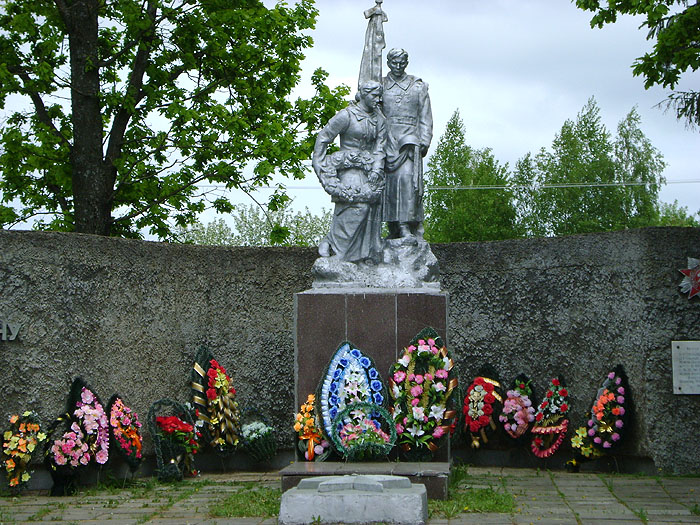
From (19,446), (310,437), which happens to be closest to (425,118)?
(310,437)

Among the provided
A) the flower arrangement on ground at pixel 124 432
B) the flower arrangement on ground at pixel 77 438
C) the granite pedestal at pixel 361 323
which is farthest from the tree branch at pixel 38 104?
the granite pedestal at pixel 361 323

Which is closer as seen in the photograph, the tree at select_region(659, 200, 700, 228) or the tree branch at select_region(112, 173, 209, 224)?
the tree branch at select_region(112, 173, 209, 224)

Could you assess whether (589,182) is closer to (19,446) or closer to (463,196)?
(463,196)

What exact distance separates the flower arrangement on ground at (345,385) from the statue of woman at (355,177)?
3.38ft

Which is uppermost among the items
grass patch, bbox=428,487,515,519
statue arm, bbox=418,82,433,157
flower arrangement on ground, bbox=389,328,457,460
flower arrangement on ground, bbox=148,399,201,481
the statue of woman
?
statue arm, bbox=418,82,433,157

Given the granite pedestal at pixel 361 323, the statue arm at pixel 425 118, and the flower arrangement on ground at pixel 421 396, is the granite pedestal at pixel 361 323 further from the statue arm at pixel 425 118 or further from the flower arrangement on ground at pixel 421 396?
the statue arm at pixel 425 118

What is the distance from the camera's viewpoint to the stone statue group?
348 inches

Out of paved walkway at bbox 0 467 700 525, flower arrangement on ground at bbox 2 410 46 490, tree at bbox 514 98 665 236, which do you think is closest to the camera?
paved walkway at bbox 0 467 700 525

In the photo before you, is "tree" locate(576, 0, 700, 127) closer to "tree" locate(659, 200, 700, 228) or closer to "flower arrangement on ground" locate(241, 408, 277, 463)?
"flower arrangement on ground" locate(241, 408, 277, 463)

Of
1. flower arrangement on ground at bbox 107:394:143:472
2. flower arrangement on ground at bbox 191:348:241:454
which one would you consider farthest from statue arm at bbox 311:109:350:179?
flower arrangement on ground at bbox 107:394:143:472

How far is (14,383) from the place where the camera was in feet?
28.4

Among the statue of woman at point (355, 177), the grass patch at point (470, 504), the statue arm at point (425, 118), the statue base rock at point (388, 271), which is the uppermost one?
the statue arm at point (425, 118)

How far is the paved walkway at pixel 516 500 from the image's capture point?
681 centimetres

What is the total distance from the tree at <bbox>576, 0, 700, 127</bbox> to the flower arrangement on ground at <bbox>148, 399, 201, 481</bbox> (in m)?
6.75
